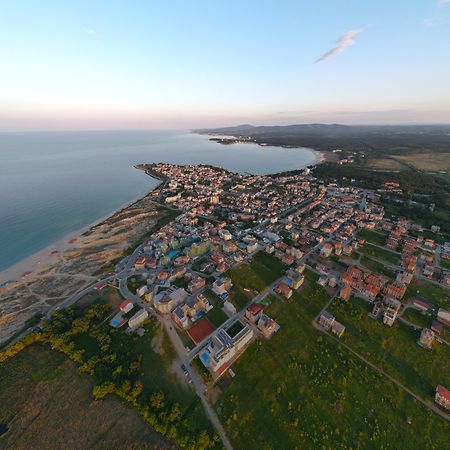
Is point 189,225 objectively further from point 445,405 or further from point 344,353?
point 445,405

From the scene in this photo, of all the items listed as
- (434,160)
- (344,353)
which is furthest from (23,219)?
(434,160)

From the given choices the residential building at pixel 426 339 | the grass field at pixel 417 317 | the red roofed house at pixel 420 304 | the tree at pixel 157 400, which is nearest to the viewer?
the tree at pixel 157 400

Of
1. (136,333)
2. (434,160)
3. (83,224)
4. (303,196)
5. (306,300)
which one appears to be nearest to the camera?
(136,333)

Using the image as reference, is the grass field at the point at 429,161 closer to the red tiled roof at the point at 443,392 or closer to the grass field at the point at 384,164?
the grass field at the point at 384,164

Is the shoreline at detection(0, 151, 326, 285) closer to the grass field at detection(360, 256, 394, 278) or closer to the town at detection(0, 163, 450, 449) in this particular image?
the town at detection(0, 163, 450, 449)

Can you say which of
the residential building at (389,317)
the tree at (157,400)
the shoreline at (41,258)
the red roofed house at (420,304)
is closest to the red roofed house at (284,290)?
the residential building at (389,317)

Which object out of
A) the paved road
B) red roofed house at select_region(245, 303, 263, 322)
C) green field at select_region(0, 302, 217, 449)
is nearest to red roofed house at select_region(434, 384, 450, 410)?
red roofed house at select_region(245, 303, 263, 322)
